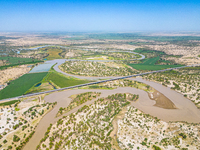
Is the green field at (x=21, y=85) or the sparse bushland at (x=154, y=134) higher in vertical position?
the green field at (x=21, y=85)

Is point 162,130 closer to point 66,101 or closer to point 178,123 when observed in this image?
point 178,123

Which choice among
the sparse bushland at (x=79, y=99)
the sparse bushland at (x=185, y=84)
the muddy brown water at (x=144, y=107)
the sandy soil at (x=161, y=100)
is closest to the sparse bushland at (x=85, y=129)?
the muddy brown water at (x=144, y=107)

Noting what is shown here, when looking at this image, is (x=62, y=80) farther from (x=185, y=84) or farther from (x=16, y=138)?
(x=185, y=84)

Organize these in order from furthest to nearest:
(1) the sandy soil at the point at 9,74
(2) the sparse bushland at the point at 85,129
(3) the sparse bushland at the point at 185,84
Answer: (1) the sandy soil at the point at 9,74 < (3) the sparse bushland at the point at 185,84 < (2) the sparse bushland at the point at 85,129

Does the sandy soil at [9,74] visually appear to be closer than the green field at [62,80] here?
No

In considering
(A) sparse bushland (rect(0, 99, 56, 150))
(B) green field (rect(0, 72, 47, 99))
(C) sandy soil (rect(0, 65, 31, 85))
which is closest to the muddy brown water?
(A) sparse bushland (rect(0, 99, 56, 150))

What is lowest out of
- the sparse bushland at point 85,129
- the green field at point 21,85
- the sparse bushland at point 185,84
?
the sparse bushland at point 85,129

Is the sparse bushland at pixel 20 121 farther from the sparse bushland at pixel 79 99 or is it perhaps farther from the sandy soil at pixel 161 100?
the sandy soil at pixel 161 100

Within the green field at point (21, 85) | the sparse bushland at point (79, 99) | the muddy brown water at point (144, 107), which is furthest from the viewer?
the green field at point (21, 85)

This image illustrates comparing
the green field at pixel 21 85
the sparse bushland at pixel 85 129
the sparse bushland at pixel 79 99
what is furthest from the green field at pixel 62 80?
the sparse bushland at pixel 85 129
